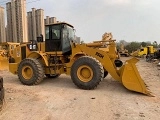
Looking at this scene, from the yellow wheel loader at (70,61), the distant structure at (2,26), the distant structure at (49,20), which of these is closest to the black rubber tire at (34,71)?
the yellow wheel loader at (70,61)

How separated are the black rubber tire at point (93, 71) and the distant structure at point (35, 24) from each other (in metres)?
20.3

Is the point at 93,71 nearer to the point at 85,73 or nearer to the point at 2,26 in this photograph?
the point at 85,73

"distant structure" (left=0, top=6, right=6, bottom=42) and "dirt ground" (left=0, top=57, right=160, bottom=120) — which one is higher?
"distant structure" (left=0, top=6, right=6, bottom=42)

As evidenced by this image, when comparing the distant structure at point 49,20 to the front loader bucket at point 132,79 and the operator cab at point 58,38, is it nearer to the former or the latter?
the operator cab at point 58,38

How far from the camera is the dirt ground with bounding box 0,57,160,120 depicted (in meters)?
4.89

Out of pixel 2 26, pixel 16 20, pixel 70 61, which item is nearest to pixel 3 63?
pixel 70 61

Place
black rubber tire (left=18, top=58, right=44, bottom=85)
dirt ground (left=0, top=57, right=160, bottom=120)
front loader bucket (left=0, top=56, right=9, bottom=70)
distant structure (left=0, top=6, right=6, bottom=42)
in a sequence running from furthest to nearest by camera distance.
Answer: distant structure (left=0, top=6, right=6, bottom=42), front loader bucket (left=0, top=56, right=9, bottom=70), black rubber tire (left=18, top=58, right=44, bottom=85), dirt ground (left=0, top=57, right=160, bottom=120)

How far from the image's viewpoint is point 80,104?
5852mm

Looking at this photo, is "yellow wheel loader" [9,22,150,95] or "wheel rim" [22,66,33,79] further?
"wheel rim" [22,66,33,79]

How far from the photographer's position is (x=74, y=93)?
Answer: 23.5 feet

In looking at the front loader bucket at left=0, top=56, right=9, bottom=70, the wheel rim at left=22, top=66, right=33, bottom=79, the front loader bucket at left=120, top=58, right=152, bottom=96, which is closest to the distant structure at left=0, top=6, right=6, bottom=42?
the front loader bucket at left=0, top=56, right=9, bottom=70

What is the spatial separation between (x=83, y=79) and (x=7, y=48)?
10.6m

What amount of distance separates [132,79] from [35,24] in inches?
886

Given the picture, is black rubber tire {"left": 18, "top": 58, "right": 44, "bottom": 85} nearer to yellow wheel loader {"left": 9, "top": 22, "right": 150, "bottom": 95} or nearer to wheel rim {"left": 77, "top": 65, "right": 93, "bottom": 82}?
yellow wheel loader {"left": 9, "top": 22, "right": 150, "bottom": 95}
